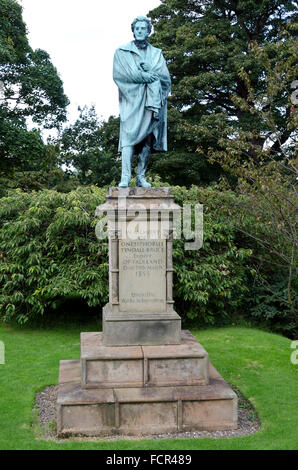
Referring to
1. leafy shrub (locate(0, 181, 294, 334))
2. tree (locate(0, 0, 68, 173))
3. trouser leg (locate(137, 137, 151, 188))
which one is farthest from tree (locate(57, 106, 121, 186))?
trouser leg (locate(137, 137, 151, 188))

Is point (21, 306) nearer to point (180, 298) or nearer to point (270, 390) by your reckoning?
point (180, 298)

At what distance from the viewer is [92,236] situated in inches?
398

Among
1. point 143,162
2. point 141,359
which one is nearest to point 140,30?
point 143,162

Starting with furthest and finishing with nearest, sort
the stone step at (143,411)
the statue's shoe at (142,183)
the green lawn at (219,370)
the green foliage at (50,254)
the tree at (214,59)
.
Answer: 1. the tree at (214,59)
2. the green foliage at (50,254)
3. the statue's shoe at (142,183)
4. the stone step at (143,411)
5. the green lawn at (219,370)

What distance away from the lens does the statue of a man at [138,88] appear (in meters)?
5.83

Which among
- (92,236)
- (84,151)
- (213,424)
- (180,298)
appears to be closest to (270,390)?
(213,424)

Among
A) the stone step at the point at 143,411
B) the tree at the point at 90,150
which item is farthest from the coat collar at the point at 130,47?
the tree at the point at 90,150

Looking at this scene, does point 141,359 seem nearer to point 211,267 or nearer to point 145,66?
point 145,66

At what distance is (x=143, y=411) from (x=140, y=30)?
472cm

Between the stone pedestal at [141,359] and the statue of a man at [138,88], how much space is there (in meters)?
0.64

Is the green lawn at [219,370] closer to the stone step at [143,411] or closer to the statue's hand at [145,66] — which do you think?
the stone step at [143,411]

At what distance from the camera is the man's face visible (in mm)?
5895

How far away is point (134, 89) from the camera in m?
5.88
